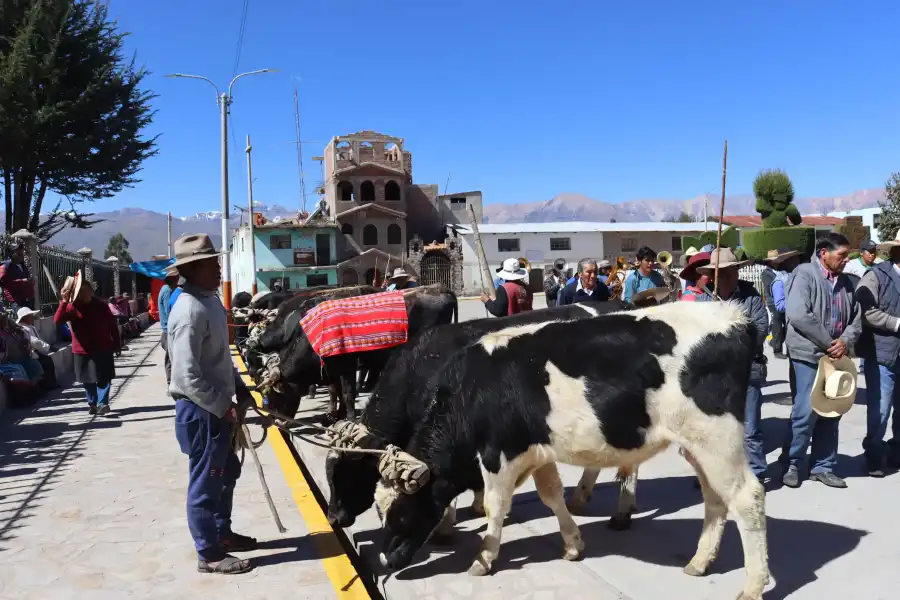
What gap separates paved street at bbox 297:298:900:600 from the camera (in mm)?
4109

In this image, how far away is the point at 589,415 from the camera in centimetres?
404

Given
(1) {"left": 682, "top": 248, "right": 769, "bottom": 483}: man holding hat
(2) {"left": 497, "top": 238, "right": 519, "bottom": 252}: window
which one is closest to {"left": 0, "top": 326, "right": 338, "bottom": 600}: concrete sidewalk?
(1) {"left": 682, "top": 248, "right": 769, "bottom": 483}: man holding hat

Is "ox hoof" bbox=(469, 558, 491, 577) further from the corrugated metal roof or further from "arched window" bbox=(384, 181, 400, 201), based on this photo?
"arched window" bbox=(384, 181, 400, 201)

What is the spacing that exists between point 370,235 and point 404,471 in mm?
49193

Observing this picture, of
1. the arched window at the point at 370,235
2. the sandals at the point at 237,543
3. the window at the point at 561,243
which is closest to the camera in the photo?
the sandals at the point at 237,543

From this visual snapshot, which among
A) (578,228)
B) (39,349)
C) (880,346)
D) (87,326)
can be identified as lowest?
(39,349)

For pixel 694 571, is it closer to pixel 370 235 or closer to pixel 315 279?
pixel 315 279

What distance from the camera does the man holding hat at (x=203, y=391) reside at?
4270mm

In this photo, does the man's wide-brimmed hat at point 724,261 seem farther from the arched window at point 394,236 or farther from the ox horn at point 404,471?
the arched window at point 394,236

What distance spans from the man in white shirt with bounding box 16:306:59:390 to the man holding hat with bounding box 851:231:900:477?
34.6 ft

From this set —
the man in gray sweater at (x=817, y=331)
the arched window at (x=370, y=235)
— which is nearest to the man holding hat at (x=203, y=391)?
the man in gray sweater at (x=817, y=331)

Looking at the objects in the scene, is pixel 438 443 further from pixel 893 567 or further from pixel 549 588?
pixel 893 567

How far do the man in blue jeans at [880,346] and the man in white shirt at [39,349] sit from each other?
10552 mm

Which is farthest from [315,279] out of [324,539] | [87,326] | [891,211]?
[324,539]
